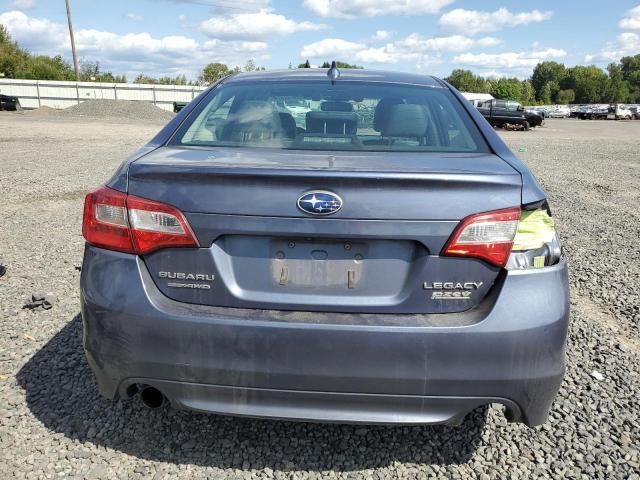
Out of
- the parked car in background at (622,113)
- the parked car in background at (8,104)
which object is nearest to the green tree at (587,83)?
the parked car in background at (622,113)

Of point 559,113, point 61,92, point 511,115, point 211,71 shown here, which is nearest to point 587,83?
point 559,113

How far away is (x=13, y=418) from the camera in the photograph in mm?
2639

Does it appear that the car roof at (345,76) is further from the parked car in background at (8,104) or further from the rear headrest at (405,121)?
the parked car in background at (8,104)

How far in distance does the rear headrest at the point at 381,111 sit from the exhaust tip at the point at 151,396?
5.20 ft

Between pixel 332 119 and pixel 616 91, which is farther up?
pixel 616 91

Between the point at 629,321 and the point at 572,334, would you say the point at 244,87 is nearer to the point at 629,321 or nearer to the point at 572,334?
the point at 572,334

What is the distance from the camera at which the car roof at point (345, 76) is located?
318 centimetres

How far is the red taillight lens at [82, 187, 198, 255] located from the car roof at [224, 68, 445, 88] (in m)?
1.39

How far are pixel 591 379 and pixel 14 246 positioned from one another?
210 inches

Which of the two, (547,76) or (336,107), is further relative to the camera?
(547,76)

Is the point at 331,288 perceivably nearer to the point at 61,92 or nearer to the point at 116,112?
the point at 116,112

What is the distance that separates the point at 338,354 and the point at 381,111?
4.74 feet

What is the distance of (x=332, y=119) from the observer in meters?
2.83

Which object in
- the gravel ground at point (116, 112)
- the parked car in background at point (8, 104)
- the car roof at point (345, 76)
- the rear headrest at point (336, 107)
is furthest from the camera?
the parked car in background at point (8, 104)
